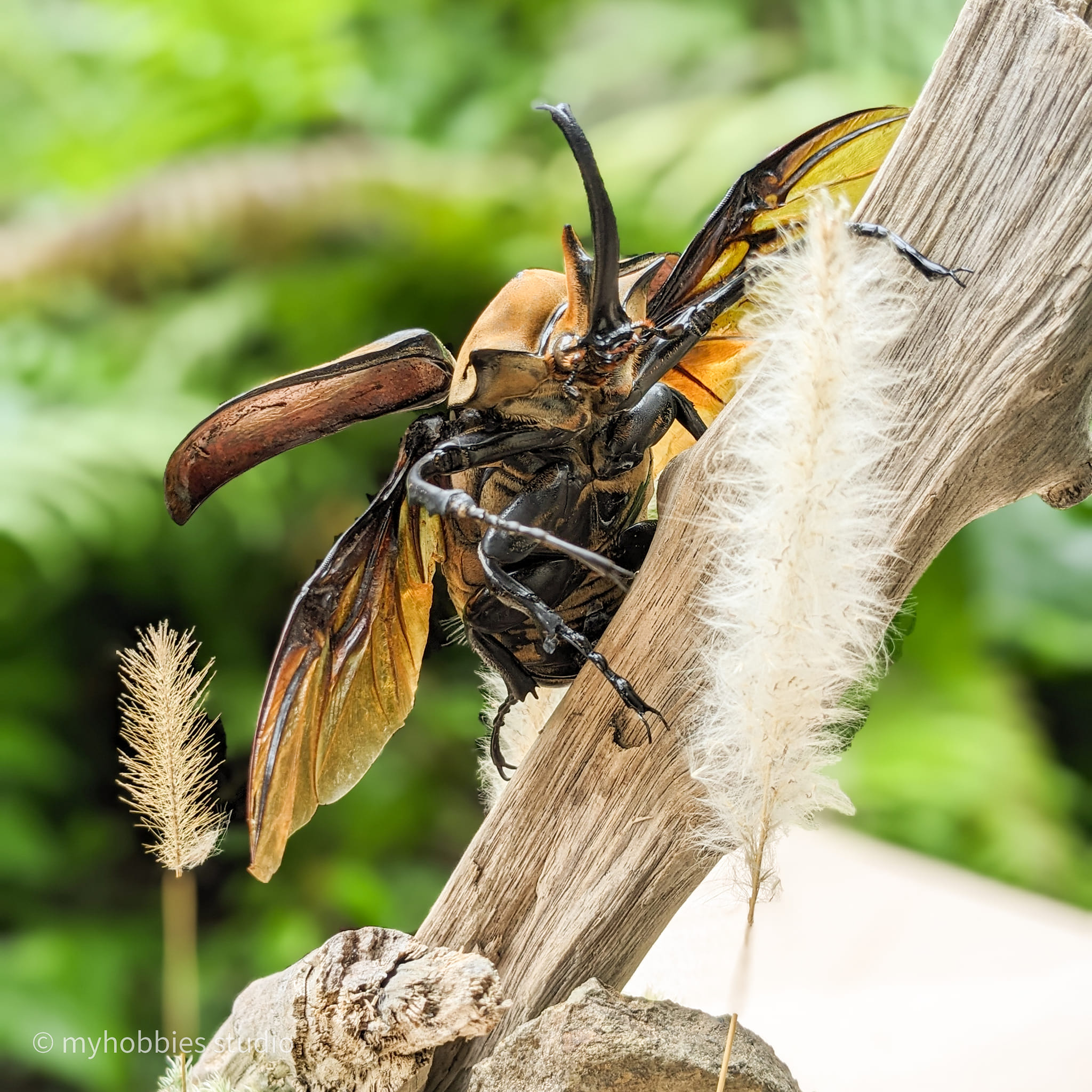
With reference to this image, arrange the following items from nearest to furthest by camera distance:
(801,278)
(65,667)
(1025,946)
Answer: (801,278)
(1025,946)
(65,667)

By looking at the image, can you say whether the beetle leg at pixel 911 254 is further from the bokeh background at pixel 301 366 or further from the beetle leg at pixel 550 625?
the bokeh background at pixel 301 366

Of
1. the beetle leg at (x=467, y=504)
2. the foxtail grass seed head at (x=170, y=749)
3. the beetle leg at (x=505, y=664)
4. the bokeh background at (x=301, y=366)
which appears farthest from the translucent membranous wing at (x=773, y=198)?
the bokeh background at (x=301, y=366)

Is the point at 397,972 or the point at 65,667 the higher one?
the point at 65,667

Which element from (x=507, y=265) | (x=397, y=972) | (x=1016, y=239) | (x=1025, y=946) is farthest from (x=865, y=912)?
(x=507, y=265)

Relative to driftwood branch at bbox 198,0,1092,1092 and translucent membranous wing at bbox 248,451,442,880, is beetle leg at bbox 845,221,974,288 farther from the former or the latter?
translucent membranous wing at bbox 248,451,442,880

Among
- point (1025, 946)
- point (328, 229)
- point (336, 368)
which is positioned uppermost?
point (328, 229)

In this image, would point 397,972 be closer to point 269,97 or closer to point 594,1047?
point 594,1047

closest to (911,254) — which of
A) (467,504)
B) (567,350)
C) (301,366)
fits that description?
(567,350)
